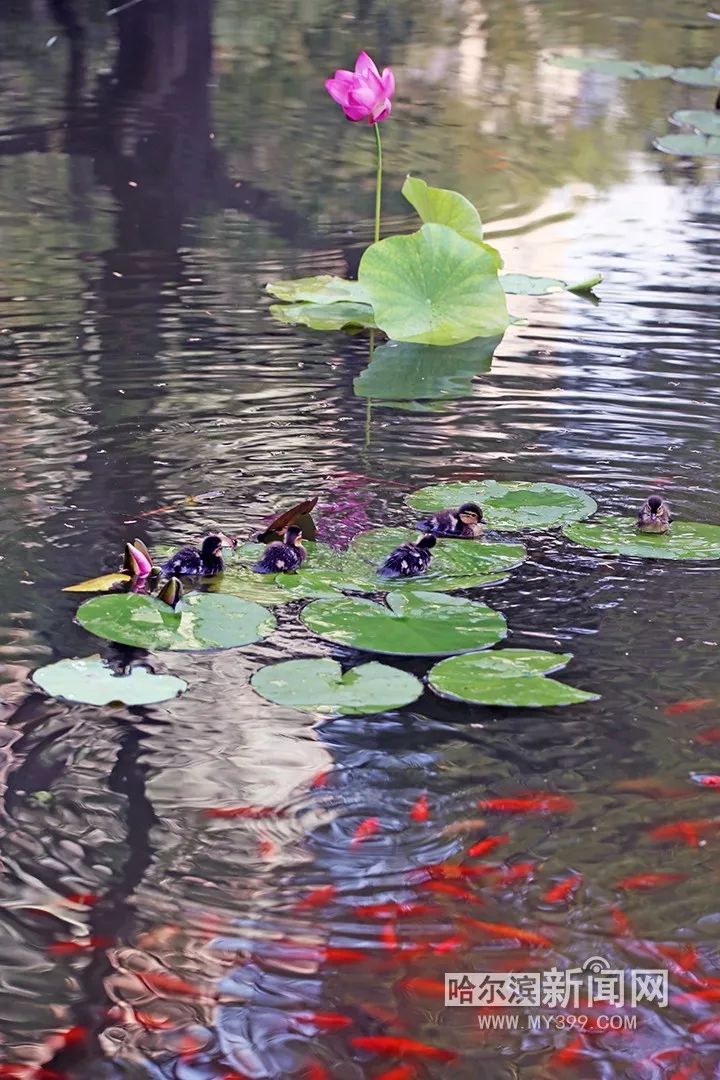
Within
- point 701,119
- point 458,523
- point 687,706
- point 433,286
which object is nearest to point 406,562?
point 458,523

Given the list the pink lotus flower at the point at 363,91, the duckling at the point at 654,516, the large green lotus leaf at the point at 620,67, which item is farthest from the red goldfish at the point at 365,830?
the large green lotus leaf at the point at 620,67

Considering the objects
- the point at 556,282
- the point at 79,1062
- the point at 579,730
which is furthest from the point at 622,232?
the point at 79,1062

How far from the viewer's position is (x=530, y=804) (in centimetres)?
227

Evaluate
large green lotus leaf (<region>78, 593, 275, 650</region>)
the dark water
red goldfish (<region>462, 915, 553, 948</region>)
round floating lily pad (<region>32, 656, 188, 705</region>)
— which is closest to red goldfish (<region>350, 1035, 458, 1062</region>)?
the dark water

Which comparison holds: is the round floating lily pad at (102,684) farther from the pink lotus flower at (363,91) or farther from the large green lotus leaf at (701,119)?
the large green lotus leaf at (701,119)

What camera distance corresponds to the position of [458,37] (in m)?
11.2

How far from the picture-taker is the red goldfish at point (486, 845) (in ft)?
7.06

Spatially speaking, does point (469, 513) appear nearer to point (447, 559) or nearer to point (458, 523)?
point (458, 523)

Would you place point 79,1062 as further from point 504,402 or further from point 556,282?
point 556,282

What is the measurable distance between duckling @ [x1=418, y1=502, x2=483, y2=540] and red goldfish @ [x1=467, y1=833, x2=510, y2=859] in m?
0.98

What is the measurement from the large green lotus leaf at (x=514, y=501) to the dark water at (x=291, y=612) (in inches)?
4.3

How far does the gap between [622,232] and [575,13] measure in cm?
713

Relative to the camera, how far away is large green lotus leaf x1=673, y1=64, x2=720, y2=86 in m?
9.16

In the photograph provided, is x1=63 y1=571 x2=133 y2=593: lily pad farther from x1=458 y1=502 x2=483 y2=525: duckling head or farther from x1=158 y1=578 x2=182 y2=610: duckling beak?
x1=458 y1=502 x2=483 y2=525: duckling head
